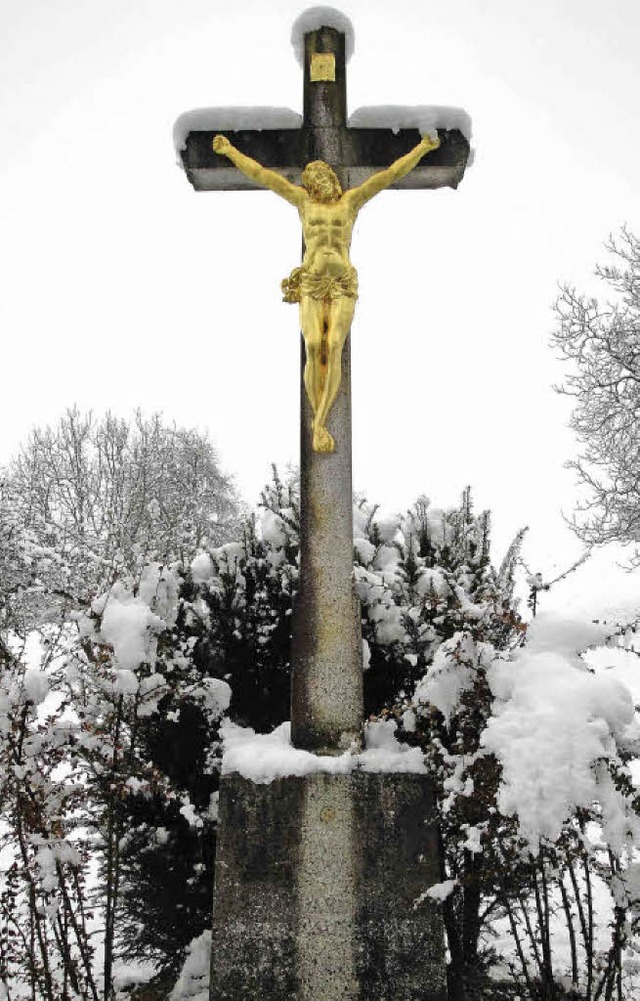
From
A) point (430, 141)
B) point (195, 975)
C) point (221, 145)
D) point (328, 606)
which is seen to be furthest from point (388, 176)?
point (195, 975)

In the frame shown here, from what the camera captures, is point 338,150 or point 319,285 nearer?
point 319,285

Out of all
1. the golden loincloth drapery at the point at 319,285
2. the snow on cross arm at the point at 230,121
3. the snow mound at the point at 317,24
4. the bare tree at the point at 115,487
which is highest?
the bare tree at the point at 115,487

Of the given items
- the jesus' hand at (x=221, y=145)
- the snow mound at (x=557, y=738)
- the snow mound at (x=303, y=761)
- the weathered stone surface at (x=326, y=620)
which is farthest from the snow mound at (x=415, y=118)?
the snow mound at (x=303, y=761)

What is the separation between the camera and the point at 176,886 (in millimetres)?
3812

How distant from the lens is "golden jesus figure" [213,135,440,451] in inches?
136

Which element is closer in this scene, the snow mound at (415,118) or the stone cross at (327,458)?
Answer: the stone cross at (327,458)

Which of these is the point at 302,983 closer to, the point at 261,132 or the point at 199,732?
the point at 199,732

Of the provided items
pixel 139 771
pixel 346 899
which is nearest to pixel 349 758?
pixel 346 899

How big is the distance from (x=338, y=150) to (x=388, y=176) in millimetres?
343

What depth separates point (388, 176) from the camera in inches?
144

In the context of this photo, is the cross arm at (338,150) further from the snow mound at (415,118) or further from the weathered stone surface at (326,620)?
the weathered stone surface at (326,620)

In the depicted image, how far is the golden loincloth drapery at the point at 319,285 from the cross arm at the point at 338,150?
67 cm

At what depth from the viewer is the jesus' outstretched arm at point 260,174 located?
3664 millimetres

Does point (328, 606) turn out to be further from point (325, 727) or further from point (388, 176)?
point (388, 176)
